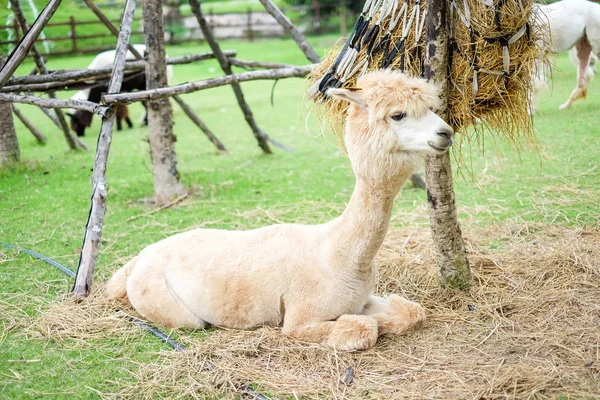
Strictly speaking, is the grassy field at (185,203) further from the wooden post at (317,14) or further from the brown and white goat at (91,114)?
the wooden post at (317,14)

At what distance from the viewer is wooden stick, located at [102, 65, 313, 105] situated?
15.4ft

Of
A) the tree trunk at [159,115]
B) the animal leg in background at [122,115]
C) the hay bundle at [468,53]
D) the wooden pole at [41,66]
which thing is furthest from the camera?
the animal leg in background at [122,115]

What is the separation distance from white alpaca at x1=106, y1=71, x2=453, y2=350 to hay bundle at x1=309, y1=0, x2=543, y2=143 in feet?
0.98

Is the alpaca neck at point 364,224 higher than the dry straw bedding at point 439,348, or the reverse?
the alpaca neck at point 364,224

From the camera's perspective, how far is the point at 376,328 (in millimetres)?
3297

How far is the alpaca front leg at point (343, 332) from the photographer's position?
127 inches

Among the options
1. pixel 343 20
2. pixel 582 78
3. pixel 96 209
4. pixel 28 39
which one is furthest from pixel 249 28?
pixel 96 209

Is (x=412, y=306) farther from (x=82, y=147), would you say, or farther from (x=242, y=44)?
(x=242, y=44)

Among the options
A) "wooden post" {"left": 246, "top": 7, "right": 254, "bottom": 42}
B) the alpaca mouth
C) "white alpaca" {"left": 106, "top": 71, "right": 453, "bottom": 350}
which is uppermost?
the alpaca mouth

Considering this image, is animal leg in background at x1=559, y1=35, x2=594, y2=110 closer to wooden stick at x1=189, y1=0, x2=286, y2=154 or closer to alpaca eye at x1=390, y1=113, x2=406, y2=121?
wooden stick at x1=189, y1=0, x2=286, y2=154

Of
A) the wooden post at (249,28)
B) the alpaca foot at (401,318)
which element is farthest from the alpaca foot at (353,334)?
the wooden post at (249,28)

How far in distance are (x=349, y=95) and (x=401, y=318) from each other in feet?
4.28

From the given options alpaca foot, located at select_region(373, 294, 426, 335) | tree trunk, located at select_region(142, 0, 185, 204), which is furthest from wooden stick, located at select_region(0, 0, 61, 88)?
→ alpaca foot, located at select_region(373, 294, 426, 335)

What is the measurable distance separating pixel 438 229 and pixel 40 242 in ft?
11.7
